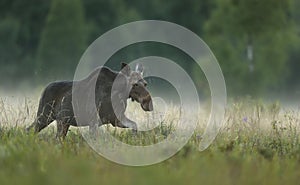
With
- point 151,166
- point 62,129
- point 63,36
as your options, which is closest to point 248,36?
point 63,36

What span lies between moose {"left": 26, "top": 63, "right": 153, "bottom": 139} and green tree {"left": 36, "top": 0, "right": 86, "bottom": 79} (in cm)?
3153

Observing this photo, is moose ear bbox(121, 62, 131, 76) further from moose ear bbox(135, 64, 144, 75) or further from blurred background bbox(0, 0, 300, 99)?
blurred background bbox(0, 0, 300, 99)

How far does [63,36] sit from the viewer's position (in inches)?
1751

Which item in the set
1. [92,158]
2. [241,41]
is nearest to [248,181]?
[92,158]

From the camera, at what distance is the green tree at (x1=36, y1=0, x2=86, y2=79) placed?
43.0 metres

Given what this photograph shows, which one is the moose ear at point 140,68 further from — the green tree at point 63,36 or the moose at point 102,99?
the green tree at point 63,36

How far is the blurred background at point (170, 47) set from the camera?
34.2 meters

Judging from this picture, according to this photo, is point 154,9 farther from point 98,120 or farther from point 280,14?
point 98,120

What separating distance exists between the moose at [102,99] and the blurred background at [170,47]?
15.1 metres

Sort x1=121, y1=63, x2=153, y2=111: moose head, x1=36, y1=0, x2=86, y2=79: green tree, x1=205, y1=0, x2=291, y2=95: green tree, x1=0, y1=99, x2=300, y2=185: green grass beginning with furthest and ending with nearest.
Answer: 1. x1=36, y1=0, x2=86, y2=79: green tree
2. x1=205, y1=0, x2=291, y2=95: green tree
3. x1=121, y1=63, x2=153, y2=111: moose head
4. x1=0, y1=99, x2=300, y2=185: green grass

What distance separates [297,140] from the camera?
33.2ft

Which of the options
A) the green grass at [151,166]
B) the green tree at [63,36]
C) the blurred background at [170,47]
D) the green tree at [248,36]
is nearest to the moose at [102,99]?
the green grass at [151,166]

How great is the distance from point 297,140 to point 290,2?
23831 millimetres

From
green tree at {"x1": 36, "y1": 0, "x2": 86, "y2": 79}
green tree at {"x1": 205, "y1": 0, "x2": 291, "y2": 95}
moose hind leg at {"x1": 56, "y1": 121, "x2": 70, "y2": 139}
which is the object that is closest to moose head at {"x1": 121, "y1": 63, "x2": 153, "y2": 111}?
moose hind leg at {"x1": 56, "y1": 121, "x2": 70, "y2": 139}
